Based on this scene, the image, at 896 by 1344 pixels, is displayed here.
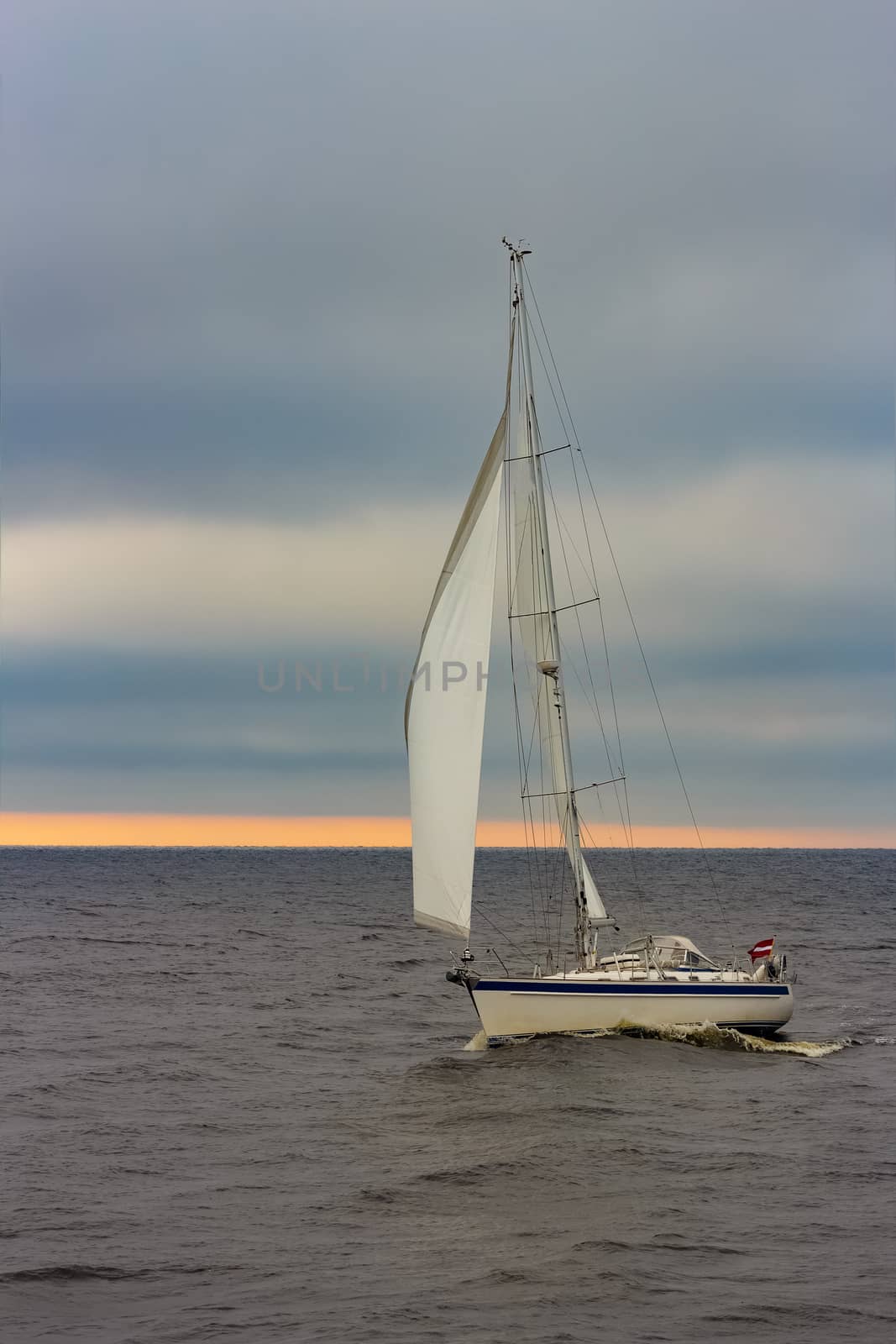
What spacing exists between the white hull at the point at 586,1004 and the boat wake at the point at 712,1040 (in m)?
0.13

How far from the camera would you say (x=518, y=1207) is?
58.6ft

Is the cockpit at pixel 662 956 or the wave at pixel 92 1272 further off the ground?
the cockpit at pixel 662 956

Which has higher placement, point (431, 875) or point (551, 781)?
point (551, 781)

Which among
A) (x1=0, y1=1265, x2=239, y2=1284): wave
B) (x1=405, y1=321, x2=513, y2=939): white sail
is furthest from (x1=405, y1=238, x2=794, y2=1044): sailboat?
(x1=0, y1=1265, x2=239, y2=1284): wave

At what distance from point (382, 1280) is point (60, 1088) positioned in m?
13.4

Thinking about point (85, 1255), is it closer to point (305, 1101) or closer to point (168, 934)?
point (305, 1101)

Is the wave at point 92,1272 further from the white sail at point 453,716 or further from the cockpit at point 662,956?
the cockpit at point 662,956

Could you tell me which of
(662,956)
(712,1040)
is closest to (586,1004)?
(712,1040)

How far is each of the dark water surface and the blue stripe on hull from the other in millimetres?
1138

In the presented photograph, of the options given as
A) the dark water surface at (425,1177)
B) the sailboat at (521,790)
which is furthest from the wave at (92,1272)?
the sailboat at (521,790)

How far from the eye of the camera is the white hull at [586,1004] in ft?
91.9

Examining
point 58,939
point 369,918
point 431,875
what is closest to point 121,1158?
point 431,875

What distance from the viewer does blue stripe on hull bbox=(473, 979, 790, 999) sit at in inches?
1101

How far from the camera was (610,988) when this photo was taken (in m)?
28.3
